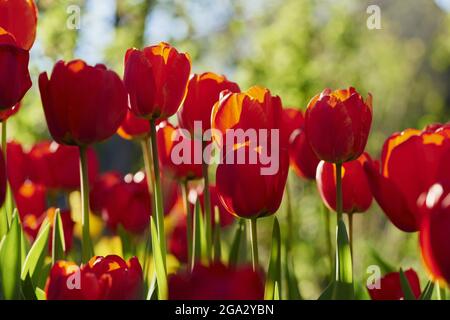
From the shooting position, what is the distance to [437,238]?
590 mm

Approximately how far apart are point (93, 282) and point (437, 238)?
31 cm

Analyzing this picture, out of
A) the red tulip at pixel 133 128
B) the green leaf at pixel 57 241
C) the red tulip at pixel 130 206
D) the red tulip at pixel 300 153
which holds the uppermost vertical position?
the red tulip at pixel 133 128

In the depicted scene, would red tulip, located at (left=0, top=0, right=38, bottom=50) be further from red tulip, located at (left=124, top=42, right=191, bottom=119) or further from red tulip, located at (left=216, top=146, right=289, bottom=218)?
red tulip, located at (left=216, top=146, right=289, bottom=218)

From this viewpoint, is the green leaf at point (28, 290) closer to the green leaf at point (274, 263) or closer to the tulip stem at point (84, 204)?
the tulip stem at point (84, 204)

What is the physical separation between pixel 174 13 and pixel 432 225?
11.5ft

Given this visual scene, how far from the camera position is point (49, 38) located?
2.38 m

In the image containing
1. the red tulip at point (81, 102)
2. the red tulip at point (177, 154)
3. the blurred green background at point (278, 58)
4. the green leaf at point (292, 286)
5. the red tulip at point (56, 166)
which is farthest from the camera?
the blurred green background at point (278, 58)

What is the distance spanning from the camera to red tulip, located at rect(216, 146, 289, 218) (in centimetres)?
85

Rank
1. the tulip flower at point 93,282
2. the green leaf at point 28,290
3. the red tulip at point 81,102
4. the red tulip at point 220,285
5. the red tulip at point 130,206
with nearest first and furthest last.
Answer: the red tulip at point 220,285 < the tulip flower at point 93,282 < the green leaf at point 28,290 < the red tulip at point 81,102 < the red tulip at point 130,206

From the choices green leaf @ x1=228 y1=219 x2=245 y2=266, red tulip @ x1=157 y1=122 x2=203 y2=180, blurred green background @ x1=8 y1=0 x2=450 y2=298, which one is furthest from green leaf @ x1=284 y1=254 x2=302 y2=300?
blurred green background @ x1=8 y1=0 x2=450 y2=298

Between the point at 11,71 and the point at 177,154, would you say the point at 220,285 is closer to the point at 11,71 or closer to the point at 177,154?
the point at 11,71

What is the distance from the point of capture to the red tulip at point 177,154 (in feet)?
3.94

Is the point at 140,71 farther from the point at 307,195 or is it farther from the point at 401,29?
the point at 401,29

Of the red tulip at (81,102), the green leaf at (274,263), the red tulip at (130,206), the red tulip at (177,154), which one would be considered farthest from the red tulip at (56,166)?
the green leaf at (274,263)
